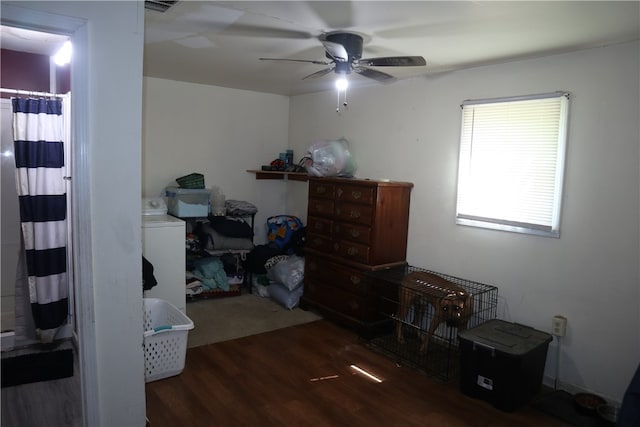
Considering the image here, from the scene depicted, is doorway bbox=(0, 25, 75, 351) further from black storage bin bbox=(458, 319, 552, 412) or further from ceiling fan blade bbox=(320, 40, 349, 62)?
black storage bin bbox=(458, 319, 552, 412)

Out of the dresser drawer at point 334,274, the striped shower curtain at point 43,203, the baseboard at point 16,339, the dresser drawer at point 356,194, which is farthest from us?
the dresser drawer at point 334,274

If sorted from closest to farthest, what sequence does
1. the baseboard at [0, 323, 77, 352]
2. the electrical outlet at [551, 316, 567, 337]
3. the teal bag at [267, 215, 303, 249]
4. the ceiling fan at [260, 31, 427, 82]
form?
the ceiling fan at [260, 31, 427, 82], the electrical outlet at [551, 316, 567, 337], the baseboard at [0, 323, 77, 352], the teal bag at [267, 215, 303, 249]

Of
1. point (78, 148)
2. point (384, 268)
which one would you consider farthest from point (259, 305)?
point (78, 148)

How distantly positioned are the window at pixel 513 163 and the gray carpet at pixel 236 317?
5.98ft

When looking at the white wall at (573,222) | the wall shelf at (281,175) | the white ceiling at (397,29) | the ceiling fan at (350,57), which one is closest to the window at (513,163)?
the white wall at (573,222)

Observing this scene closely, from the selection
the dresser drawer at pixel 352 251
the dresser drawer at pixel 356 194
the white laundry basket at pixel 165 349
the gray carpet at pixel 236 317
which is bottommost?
the gray carpet at pixel 236 317

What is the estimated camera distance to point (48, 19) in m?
1.51

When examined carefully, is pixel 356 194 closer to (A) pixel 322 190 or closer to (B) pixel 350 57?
(A) pixel 322 190

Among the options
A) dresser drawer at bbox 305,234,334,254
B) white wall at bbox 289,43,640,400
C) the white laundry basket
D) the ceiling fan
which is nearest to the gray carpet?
the white laundry basket

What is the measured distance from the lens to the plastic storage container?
4.11 m

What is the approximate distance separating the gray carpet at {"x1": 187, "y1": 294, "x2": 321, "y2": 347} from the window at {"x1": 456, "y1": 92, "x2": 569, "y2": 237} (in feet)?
5.98

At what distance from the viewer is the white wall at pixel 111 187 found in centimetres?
160

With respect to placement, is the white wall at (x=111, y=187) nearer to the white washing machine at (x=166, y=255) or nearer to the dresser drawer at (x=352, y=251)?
the white washing machine at (x=166, y=255)

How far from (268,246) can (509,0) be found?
11.5ft
